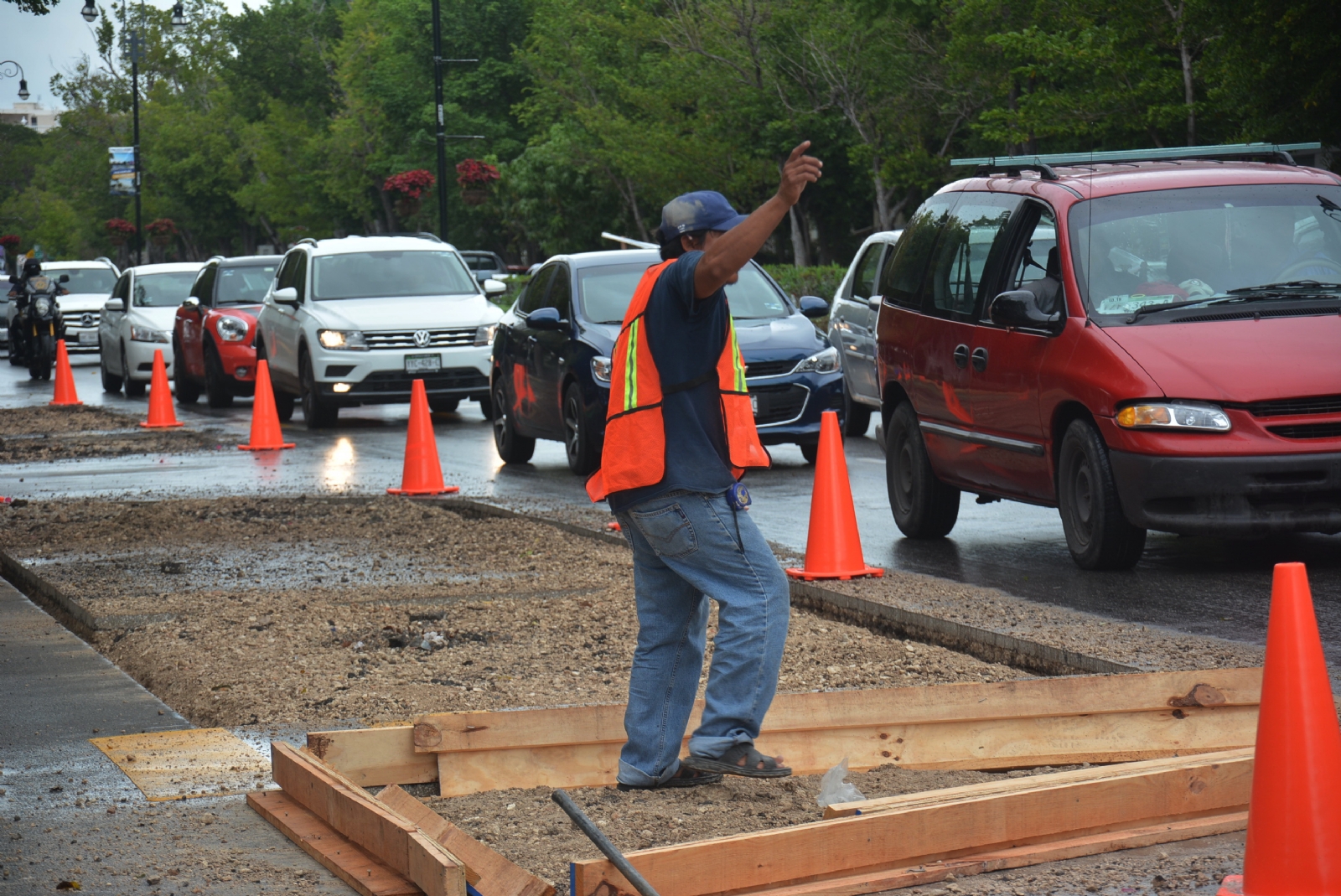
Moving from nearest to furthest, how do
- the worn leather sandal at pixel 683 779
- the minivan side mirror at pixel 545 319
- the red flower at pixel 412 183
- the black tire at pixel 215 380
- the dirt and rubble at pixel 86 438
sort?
the worn leather sandal at pixel 683 779 → the minivan side mirror at pixel 545 319 → the dirt and rubble at pixel 86 438 → the black tire at pixel 215 380 → the red flower at pixel 412 183

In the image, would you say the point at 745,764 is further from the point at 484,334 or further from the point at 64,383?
the point at 64,383

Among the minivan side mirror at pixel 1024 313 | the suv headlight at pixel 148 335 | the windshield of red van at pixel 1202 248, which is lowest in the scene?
the suv headlight at pixel 148 335

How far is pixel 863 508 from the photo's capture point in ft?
39.4

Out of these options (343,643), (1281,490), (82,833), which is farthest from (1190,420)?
(82,833)

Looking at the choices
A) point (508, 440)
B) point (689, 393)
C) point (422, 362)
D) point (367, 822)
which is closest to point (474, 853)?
point (367, 822)

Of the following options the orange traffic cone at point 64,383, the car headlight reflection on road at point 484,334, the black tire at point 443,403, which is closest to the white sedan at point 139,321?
the orange traffic cone at point 64,383

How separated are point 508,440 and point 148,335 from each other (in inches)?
467

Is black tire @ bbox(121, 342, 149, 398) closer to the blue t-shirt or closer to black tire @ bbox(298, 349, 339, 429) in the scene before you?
black tire @ bbox(298, 349, 339, 429)

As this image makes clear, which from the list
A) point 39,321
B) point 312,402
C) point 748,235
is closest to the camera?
point 748,235

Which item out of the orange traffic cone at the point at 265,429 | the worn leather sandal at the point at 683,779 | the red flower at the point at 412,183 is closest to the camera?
the worn leather sandal at the point at 683,779

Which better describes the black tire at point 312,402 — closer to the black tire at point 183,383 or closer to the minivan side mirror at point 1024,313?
the black tire at point 183,383

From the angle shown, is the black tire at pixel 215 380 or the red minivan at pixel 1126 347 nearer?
the red minivan at pixel 1126 347

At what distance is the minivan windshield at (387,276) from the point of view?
20031 mm

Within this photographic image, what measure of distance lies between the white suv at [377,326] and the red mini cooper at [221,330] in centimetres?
191
